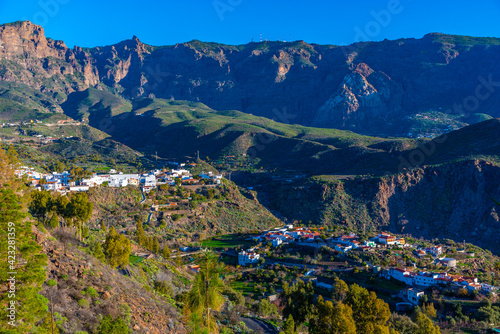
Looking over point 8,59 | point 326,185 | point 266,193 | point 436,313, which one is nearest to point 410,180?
point 326,185

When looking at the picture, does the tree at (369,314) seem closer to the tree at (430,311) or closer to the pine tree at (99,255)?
the pine tree at (99,255)

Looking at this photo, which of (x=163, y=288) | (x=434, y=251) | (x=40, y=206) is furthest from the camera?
(x=434, y=251)

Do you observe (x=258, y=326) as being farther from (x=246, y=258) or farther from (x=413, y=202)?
(x=413, y=202)

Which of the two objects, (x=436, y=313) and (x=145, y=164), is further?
(x=145, y=164)

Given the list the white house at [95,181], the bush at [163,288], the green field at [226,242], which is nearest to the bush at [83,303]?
the bush at [163,288]

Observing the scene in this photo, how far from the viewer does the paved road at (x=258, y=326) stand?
2258 centimetres

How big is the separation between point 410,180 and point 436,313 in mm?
46534

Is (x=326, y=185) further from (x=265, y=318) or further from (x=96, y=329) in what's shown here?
(x=96, y=329)

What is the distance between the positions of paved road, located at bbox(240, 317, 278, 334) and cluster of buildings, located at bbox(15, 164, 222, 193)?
27.9 metres

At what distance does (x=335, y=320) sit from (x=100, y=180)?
4431 cm

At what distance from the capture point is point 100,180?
56.1m

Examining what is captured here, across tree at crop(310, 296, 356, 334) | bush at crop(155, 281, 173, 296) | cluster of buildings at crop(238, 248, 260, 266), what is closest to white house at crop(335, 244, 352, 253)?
cluster of buildings at crop(238, 248, 260, 266)

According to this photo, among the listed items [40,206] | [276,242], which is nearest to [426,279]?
[276,242]

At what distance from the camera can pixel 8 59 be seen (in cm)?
19200
